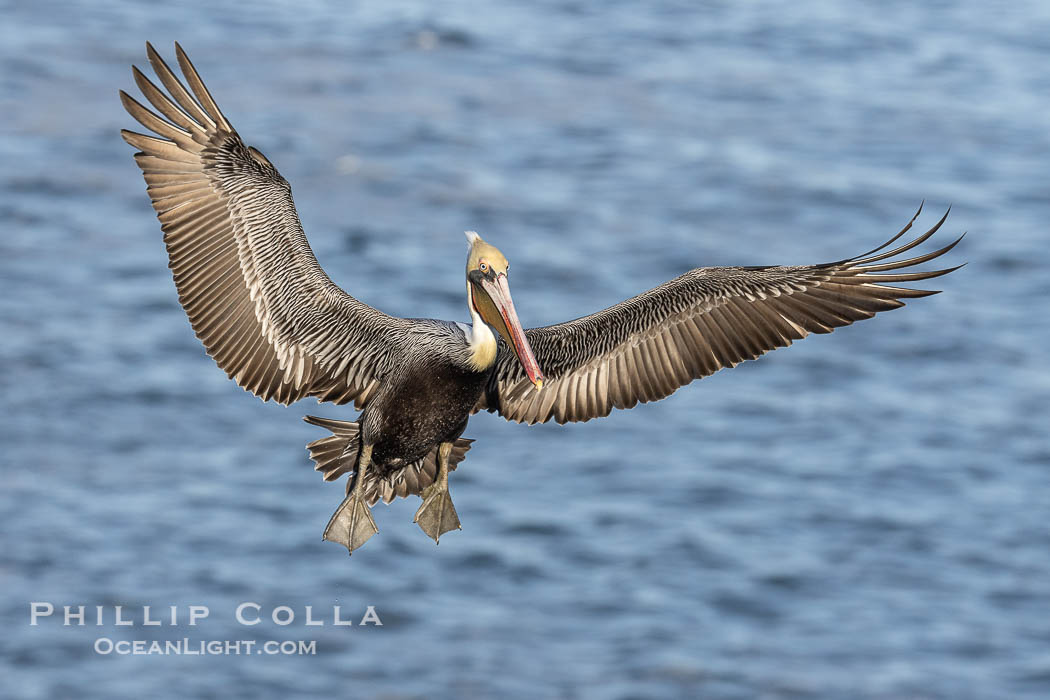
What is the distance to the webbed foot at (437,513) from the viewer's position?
11867 mm

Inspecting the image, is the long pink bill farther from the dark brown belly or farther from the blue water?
the blue water

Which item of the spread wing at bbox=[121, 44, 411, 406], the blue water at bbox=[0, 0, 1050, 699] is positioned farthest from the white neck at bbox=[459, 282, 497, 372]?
the blue water at bbox=[0, 0, 1050, 699]

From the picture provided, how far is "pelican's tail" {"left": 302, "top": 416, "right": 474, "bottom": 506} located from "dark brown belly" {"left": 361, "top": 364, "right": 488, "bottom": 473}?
0.59 metres

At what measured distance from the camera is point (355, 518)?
11.4 meters

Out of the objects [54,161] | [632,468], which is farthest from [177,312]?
[632,468]

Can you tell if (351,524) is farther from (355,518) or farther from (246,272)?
(246,272)

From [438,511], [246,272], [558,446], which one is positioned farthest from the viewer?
[558,446]

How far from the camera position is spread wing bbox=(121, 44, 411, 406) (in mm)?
11227

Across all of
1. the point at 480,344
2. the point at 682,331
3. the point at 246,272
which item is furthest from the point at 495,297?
the point at 246,272

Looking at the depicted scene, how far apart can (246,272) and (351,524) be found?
1927 millimetres

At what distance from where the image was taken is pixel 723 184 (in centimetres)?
5428

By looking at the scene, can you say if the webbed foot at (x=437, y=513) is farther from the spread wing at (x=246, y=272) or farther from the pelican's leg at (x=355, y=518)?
the spread wing at (x=246, y=272)

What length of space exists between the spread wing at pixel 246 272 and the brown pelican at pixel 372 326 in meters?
0.01

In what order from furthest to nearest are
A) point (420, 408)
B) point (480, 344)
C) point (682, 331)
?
1. point (682, 331)
2. point (420, 408)
3. point (480, 344)
